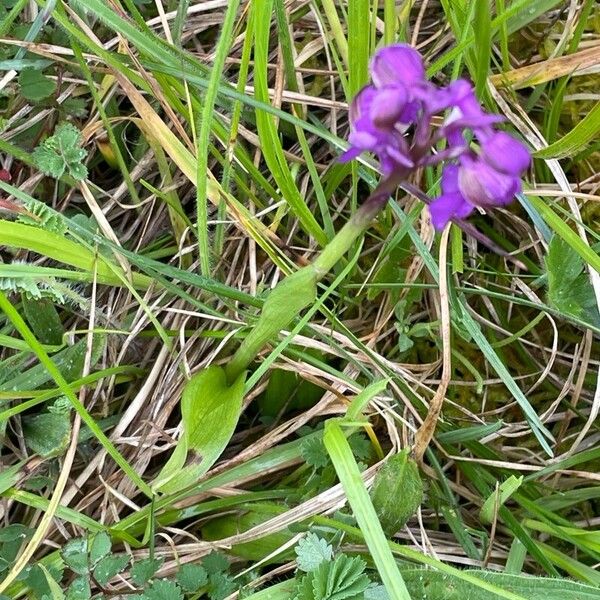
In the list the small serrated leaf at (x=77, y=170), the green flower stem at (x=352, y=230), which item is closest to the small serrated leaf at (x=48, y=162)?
the small serrated leaf at (x=77, y=170)

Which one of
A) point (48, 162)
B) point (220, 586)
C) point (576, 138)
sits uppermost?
point (48, 162)

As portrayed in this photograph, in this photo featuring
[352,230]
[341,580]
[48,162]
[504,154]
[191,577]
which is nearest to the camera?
[504,154]

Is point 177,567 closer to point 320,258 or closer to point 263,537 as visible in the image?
point 263,537

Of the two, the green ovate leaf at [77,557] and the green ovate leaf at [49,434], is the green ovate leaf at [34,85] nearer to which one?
the green ovate leaf at [49,434]

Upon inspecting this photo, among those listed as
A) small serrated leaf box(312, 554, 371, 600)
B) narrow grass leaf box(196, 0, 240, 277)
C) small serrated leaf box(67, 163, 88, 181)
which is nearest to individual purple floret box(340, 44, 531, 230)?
narrow grass leaf box(196, 0, 240, 277)

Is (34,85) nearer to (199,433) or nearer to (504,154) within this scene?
(199,433)

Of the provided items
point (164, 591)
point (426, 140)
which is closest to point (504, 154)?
point (426, 140)

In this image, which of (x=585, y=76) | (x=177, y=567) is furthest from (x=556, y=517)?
(x=585, y=76)
